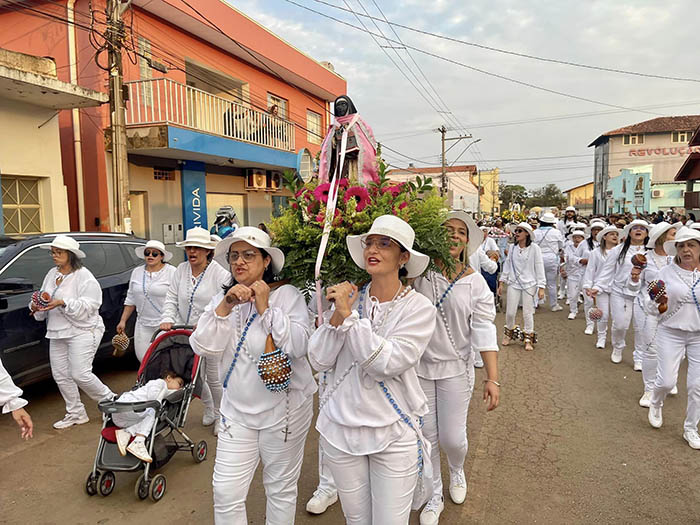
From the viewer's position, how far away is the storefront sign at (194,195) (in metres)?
14.1

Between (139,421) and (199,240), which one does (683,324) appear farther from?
(139,421)

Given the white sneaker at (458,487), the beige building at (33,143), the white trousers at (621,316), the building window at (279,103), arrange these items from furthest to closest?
the building window at (279,103), the beige building at (33,143), the white trousers at (621,316), the white sneaker at (458,487)

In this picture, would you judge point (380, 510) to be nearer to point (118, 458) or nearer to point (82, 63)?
point (118, 458)

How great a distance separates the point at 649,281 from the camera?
548cm

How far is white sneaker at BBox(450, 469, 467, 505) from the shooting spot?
3605 millimetres

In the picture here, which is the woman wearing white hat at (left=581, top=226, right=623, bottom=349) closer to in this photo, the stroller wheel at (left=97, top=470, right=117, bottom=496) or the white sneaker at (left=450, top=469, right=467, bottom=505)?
the white sneaker at (left=450, top=469, right=467, bottom=505)

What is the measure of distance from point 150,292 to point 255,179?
39.2 feet

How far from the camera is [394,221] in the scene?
249 centimetres

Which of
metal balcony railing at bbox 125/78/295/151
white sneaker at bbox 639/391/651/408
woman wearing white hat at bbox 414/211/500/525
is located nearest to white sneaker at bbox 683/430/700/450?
white sneaker at bbox 639/391/651/408

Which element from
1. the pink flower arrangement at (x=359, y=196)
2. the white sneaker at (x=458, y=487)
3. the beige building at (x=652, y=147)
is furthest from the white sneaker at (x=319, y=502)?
the beige building at (x=652, y=147)

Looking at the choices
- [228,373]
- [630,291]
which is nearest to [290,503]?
[228,373]

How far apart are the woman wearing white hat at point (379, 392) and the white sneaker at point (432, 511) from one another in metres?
0.96

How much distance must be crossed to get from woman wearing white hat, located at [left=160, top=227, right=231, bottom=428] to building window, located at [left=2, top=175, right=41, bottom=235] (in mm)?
6983

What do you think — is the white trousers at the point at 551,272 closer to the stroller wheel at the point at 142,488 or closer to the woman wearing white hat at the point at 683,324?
the woman wearing white hat at the point at 683,324
